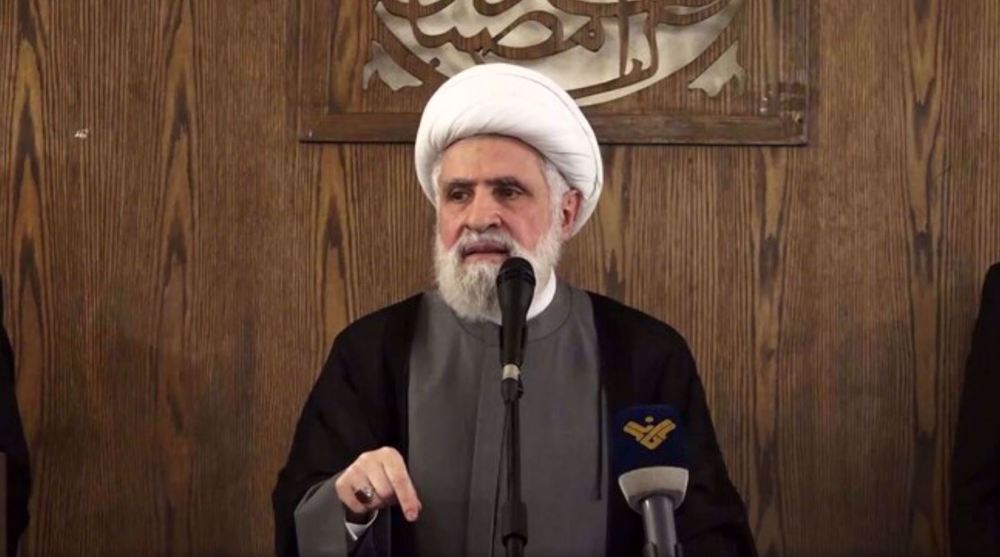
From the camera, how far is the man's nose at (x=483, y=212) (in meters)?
2.78

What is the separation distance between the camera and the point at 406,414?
281cm

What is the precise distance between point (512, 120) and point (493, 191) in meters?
0.13

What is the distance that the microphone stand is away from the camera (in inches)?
71.1

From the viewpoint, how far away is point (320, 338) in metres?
3.51

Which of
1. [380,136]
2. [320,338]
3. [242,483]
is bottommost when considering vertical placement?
[242,483]

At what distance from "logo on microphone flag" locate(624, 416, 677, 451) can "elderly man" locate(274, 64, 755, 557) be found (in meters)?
0.68

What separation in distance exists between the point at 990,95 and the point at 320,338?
1529 mm

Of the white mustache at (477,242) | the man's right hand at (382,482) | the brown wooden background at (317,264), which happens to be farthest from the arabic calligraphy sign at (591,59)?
the man's right hand at (382,482)

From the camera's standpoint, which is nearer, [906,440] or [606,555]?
[606,555]

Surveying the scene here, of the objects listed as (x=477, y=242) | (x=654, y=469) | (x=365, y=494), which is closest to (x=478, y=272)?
(x=477, y=242)

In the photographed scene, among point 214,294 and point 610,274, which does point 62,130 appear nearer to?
point 214,294

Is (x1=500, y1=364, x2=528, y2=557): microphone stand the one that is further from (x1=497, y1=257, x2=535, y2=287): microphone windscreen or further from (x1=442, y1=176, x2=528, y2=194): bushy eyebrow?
(x1=442, y1=176, x2=528, y2=194): bushy eyebrow

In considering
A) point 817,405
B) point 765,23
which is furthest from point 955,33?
point 817,405

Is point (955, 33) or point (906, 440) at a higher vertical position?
point (955, 33)
